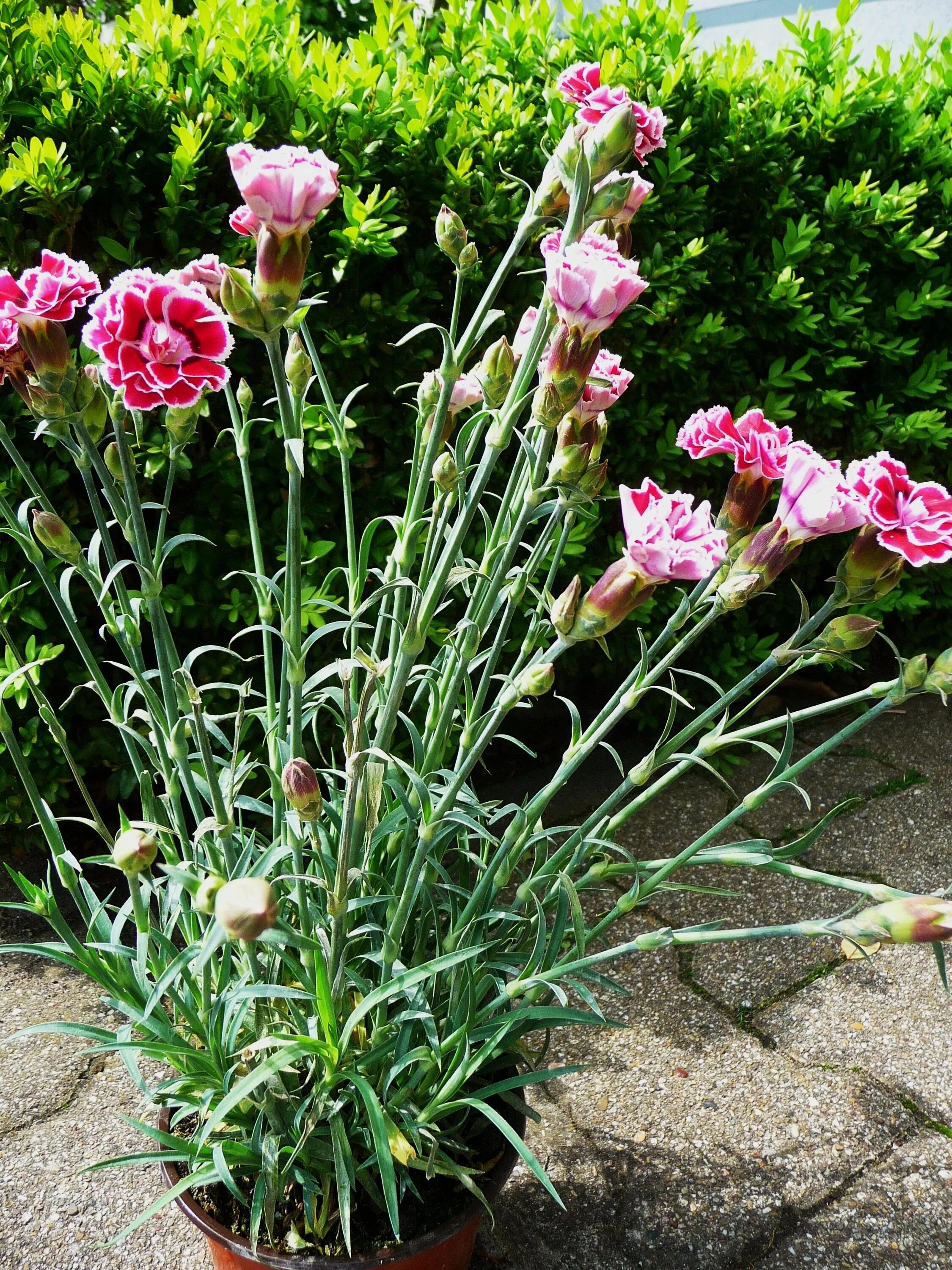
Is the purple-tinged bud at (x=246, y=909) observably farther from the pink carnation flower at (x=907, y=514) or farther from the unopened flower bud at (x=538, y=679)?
the pink carnation flower at (x=907, y=514)

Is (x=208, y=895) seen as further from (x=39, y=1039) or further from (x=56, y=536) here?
(x=39, y=1039)

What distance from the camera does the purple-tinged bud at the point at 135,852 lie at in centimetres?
79

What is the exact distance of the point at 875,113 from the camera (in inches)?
85.7

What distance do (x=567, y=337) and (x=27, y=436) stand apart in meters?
1.12

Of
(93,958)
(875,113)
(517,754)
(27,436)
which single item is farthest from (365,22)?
(93,958)

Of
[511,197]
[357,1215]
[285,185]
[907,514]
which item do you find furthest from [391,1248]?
[511,197]

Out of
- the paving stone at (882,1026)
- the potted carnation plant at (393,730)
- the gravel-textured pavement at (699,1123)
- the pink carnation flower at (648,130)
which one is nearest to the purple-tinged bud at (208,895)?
the potted carnation plant at (393,730)

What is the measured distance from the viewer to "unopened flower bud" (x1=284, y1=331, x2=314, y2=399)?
0.90 meters

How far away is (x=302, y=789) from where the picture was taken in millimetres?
825

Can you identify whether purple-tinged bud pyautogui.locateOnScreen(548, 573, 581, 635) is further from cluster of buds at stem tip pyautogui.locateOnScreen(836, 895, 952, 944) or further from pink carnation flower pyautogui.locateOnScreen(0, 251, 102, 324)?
pink carnation flower pyautogui.locateOnScreen(0, 251, 102, 324)

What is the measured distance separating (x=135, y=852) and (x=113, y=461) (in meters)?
0.37

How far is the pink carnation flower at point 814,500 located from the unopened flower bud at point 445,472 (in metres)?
0.30

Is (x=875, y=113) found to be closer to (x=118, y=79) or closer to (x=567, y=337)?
(x=118, y=79)

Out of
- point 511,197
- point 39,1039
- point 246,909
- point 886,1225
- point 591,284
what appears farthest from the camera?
point 511,197
